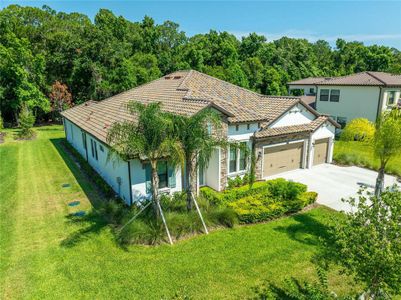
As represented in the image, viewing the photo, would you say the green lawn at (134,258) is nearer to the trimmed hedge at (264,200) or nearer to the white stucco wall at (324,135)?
the trimmed hedge at (264,200)

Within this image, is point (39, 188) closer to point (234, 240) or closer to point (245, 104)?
point (234, 240)

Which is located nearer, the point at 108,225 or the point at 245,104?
the point at 108,225

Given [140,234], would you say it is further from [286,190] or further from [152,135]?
[286,190]

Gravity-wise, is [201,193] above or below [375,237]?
below

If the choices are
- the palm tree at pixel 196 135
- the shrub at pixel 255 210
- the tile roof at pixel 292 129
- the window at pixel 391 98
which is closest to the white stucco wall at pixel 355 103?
the window at pixel 391 98

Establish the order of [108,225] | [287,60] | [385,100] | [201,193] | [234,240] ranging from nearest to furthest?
[234,240], [108,225], [201,193], [385,100], [287,60]

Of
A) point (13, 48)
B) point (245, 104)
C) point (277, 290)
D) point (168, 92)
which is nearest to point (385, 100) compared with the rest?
point (245, 104)
